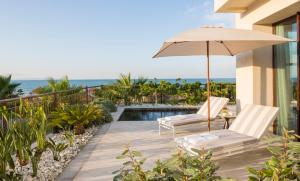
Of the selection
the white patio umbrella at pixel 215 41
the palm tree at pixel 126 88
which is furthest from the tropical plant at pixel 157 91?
the white patio umbrella at pixel 215 41

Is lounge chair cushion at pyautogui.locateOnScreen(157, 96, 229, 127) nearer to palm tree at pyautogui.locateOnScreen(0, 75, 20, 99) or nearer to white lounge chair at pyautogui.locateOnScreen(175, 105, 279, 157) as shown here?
white lounge chair at pyautogui.locateOnScreen(175, 105, 279, 157)

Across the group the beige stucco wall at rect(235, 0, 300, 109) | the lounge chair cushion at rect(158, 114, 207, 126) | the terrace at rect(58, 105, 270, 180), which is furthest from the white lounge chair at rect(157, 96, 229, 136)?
the beige stucco wall at rect(235, 0, 300, 109)

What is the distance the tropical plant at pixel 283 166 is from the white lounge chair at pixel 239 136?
2.67m

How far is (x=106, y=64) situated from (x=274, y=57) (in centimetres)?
3681

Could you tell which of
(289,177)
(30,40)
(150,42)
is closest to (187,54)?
(289,177)

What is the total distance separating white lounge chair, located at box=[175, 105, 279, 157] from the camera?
4824 millimetres

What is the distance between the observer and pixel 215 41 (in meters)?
7.38

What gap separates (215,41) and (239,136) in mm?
2853

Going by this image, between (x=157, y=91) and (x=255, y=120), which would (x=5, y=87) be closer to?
(x=157, y=91)

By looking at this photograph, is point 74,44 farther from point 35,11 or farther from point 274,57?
point 274,57

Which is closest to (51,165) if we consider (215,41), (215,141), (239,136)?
(215,141)

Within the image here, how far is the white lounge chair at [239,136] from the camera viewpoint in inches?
190

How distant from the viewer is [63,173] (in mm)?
4805

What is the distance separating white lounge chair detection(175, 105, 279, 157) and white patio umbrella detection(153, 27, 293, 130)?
4.23ft
